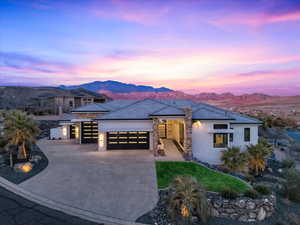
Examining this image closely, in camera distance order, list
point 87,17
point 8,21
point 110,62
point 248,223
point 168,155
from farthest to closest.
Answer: point 110,62
point 8,21
point 87,17
point 168,155
point 248,223

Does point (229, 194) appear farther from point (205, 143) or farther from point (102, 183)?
point (205, 143)

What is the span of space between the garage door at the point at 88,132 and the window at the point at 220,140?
46.1ft

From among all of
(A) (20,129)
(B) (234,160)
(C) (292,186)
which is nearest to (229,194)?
(C) (292,186)

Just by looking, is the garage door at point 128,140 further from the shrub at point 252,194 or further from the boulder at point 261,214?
the boulder at point 261,214

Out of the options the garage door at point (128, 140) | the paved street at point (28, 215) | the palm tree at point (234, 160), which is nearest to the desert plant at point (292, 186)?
the palm tree at point (234, 160)

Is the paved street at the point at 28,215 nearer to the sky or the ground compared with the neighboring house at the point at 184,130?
nearer to the ground

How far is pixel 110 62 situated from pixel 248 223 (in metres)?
33.2

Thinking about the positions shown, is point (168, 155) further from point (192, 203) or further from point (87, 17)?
point (87, 17)

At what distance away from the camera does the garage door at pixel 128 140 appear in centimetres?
1778

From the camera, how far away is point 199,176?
1182 centimetres

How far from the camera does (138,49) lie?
29.3m

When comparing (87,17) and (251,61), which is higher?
(87,17)

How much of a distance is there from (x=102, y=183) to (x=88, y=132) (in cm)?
1156

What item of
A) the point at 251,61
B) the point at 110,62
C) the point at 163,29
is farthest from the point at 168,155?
the point at 110,62
